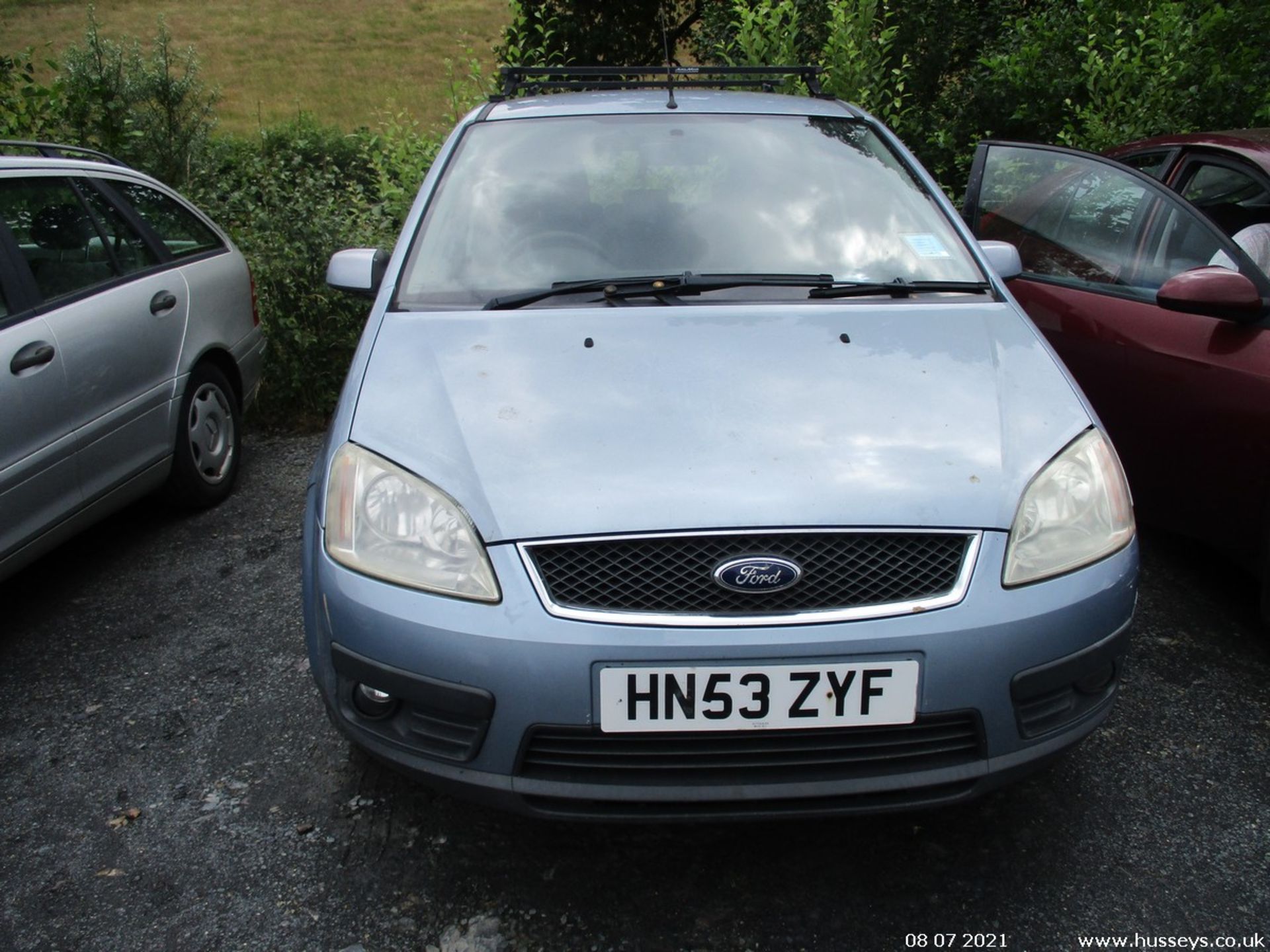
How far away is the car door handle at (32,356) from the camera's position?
310cm

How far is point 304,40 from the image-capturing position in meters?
24.0

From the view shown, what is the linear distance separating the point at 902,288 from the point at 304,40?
967 inches

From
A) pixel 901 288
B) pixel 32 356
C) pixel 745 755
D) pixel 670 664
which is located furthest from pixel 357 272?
pixel 745 755

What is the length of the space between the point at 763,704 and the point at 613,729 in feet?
0.83

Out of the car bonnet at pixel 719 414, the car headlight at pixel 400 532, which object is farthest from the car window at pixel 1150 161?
the car headlight at pixel 400 532

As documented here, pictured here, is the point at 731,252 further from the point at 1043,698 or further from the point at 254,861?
the point at 254,861

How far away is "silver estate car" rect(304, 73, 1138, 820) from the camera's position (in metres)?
1.82

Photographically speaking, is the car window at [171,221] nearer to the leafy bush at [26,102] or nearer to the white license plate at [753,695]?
the leafy bush at [26,102]

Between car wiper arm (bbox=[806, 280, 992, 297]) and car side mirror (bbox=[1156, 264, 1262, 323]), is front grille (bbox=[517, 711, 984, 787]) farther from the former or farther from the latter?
car side mirror (bbox=[1156, 264, 1262, 323])

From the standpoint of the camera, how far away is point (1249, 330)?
9.64 feet

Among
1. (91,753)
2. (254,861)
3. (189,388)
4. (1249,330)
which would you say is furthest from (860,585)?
(189,388)

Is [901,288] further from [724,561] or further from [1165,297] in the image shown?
[724,561]

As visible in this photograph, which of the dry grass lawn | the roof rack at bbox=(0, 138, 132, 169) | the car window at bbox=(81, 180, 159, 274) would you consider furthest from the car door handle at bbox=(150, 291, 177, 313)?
the dry grass lawn

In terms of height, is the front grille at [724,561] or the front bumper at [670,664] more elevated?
the front grille at [724,561]
